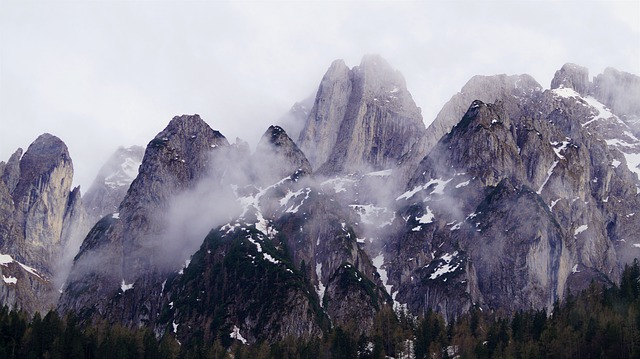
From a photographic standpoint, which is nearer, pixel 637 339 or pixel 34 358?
pixel 637 339

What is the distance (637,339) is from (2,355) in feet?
427

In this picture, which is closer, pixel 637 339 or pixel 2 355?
pixel 637 339

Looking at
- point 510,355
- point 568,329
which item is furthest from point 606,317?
point 510,355

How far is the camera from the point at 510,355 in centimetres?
19575

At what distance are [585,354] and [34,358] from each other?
377ft

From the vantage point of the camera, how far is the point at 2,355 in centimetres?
19788

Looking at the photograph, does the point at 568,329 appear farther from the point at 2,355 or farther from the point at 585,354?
the point at 2,355

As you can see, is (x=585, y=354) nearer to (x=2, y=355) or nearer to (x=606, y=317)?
(x=606, y=317)

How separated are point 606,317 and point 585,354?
47.8 feet

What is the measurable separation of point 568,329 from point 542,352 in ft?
24.5

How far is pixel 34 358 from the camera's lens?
19950 centimetres

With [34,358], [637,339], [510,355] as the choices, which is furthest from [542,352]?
[34,358]

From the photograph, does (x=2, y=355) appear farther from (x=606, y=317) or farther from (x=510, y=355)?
(x=606, y=317)

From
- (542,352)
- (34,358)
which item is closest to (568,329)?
(542,352)
